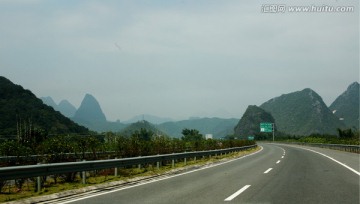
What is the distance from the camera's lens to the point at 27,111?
230 ft

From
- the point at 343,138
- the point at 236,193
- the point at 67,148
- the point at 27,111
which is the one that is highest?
the point at 27,111

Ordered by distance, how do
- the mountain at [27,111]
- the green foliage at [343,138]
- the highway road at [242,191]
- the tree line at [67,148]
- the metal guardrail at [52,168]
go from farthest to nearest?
1. the mountain at [27,111]
2. the green foliage at [343,138]
3. the tree line at [67,148]
4. the metal guardrail at [52,168]
5. the highway road at [242,191]

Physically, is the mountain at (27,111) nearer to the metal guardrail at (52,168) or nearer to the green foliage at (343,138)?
the green foliage at (343,138)

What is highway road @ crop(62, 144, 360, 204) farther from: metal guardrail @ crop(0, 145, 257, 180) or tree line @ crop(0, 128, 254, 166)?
tree line @ crop(0, 128, 254, 166)

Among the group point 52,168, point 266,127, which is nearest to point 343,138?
point 266,127

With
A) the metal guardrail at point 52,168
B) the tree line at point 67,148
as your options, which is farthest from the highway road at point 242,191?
the tree line at point 67,148

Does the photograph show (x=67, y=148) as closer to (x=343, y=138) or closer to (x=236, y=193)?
(x=236, y=193)

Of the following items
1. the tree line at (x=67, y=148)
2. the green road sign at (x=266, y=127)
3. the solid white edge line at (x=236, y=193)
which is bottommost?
the solid white edge line at (x=236, y=193)

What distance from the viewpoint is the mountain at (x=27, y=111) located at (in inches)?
2544

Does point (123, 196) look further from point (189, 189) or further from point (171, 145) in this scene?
point (171, 145)

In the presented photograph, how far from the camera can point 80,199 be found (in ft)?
33.9

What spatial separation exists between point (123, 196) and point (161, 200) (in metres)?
1.34

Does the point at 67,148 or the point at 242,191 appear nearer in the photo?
the point at 242,191

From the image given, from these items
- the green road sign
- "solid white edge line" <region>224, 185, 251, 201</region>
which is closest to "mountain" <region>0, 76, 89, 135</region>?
the green road sign
